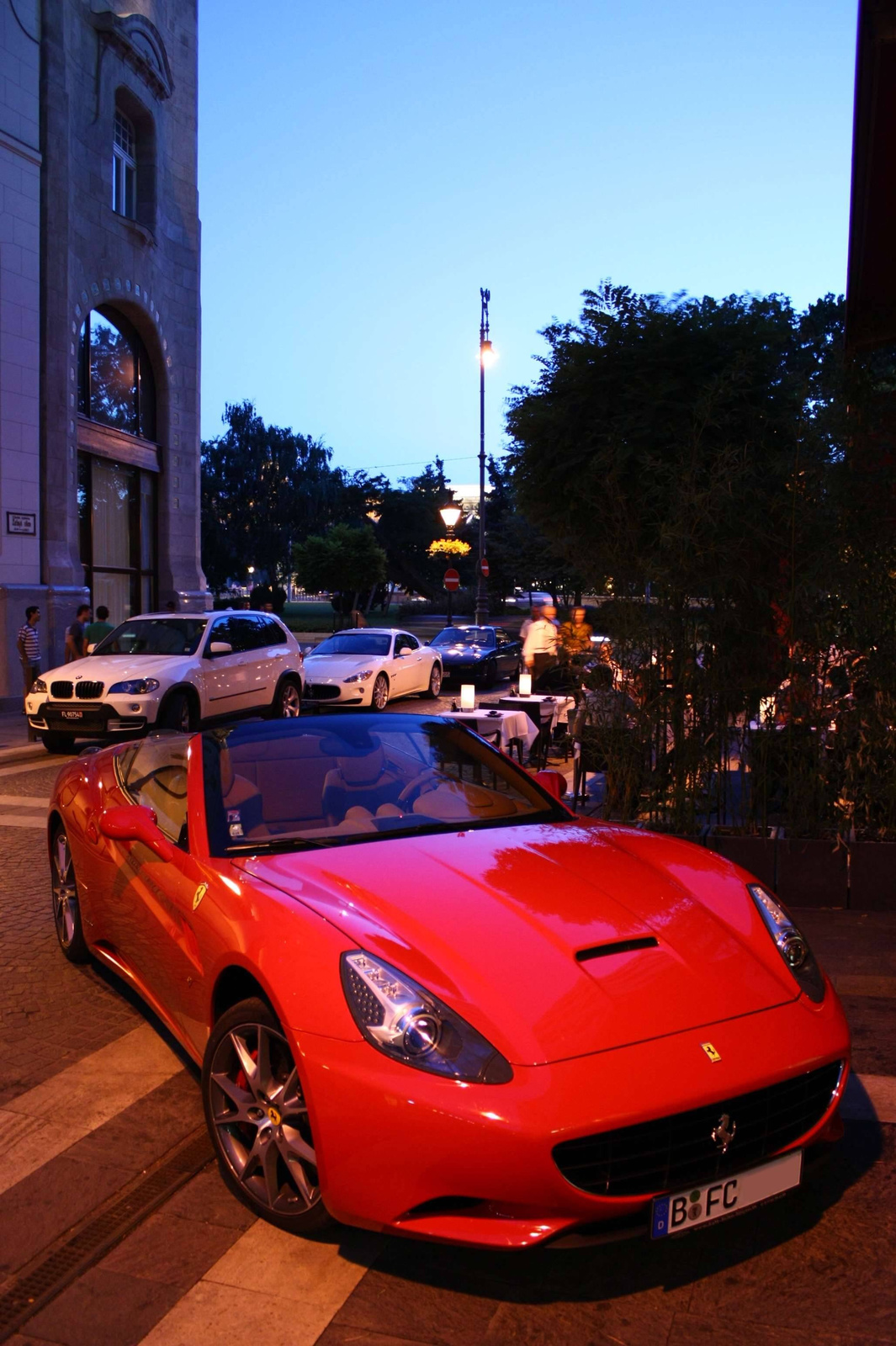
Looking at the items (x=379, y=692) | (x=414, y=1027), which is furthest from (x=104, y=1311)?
(x=379, y=692)

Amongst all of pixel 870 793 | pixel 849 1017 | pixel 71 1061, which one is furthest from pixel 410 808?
pixel 870 793

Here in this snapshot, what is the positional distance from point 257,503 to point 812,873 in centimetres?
7193

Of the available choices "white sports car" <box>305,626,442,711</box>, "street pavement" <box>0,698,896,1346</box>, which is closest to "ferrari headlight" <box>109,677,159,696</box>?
"white sports car" <box>305,626,442,711</box>

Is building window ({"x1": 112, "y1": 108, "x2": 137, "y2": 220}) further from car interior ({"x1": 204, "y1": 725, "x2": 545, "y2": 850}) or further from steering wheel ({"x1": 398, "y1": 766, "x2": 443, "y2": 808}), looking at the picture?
steering wheel ({"x1": 398, "y1": 766, "x2": 443, "y2": 808})

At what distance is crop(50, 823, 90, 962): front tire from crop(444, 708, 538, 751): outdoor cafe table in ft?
17.0

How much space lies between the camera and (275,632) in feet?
59.2

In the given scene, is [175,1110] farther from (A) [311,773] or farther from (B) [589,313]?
(B) [589,313]

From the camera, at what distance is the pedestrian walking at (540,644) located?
13867mm

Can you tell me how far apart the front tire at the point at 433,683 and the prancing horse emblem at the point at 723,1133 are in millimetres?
19410

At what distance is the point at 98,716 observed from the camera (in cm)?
1416

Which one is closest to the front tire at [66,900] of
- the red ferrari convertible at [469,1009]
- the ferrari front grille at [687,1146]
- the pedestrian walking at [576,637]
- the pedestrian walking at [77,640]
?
the red ferrari convertible at [469,1009]

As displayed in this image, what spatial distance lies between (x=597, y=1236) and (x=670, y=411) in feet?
28.6

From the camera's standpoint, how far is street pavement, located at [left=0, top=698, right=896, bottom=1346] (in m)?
2.87

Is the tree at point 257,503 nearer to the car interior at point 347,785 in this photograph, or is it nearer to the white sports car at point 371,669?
the white sports car at point 371,669
